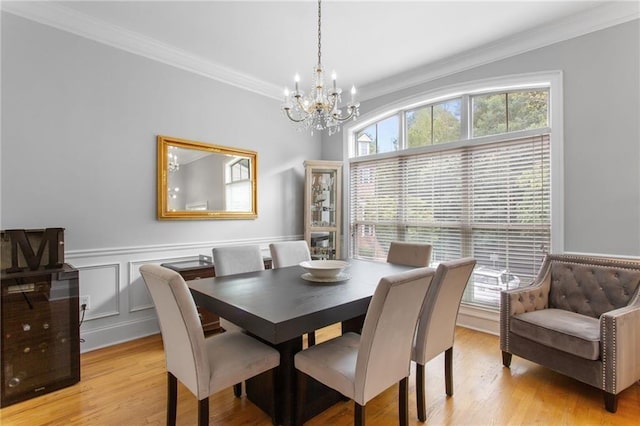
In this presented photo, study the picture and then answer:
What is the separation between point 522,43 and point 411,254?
2283mm

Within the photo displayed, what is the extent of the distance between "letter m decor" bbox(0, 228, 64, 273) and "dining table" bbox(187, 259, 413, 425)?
119 centimetres

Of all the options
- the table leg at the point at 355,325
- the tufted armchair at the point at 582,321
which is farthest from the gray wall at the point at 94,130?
the tufted armchair at the point at 582,321

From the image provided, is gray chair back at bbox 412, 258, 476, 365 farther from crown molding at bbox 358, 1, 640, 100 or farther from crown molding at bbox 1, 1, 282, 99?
crown molding at bbox 1, 1, 282, 99

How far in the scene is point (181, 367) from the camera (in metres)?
1.65

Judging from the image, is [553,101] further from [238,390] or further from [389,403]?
[238,390]

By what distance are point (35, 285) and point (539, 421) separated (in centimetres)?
339

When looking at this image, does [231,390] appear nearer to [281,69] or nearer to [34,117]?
[34,117]

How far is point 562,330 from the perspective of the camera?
87.6 inches

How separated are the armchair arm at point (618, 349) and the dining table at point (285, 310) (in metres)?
1.44

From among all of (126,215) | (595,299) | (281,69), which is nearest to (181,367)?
(126,215)

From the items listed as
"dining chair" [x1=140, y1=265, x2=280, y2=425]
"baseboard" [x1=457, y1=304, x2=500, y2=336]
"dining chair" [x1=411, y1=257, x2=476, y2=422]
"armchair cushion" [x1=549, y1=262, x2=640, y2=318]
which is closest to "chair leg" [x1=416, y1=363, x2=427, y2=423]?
"dining chair" [x1=411, y1=257, x2=476, y2=422]

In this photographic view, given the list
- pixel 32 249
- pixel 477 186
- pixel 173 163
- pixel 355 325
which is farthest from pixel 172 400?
pixel 477 186

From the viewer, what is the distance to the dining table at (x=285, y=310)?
5.00 ft

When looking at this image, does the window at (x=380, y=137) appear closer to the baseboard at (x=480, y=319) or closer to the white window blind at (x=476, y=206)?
the white window blind at (x=476, y=206)
